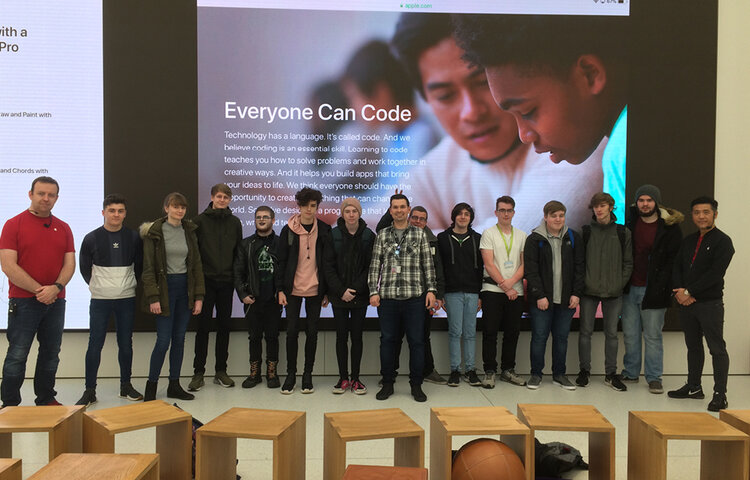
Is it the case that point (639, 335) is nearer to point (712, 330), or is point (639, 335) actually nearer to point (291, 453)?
point (712, 330)

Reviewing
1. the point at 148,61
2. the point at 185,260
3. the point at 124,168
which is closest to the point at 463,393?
the point at 185,260

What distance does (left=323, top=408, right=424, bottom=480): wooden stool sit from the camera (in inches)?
109

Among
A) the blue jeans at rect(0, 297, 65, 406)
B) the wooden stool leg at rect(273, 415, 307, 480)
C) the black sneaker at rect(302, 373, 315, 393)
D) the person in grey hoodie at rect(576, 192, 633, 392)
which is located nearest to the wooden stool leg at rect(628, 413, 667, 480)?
the wooden stool leg at rect(273, 415, 307, 480)

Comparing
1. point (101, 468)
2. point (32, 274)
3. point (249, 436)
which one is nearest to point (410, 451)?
point (249, 436)

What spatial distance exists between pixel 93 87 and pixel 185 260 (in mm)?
1986

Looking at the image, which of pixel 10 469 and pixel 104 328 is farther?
pixel 104 328

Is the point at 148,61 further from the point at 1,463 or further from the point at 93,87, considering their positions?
the point at 1,463

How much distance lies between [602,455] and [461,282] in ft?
7.98

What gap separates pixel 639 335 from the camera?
211 inches

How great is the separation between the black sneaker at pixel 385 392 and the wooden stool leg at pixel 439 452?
1692mm

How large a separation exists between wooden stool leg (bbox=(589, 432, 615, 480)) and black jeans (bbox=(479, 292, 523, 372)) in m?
2.19

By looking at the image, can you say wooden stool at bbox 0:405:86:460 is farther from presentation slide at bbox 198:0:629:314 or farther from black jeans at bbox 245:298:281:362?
presentation slide at bbox 198:0:629:314

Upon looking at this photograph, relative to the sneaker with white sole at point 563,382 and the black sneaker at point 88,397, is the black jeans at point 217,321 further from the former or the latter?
the sneaker with white sole at point 563,382

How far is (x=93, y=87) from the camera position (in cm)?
539
